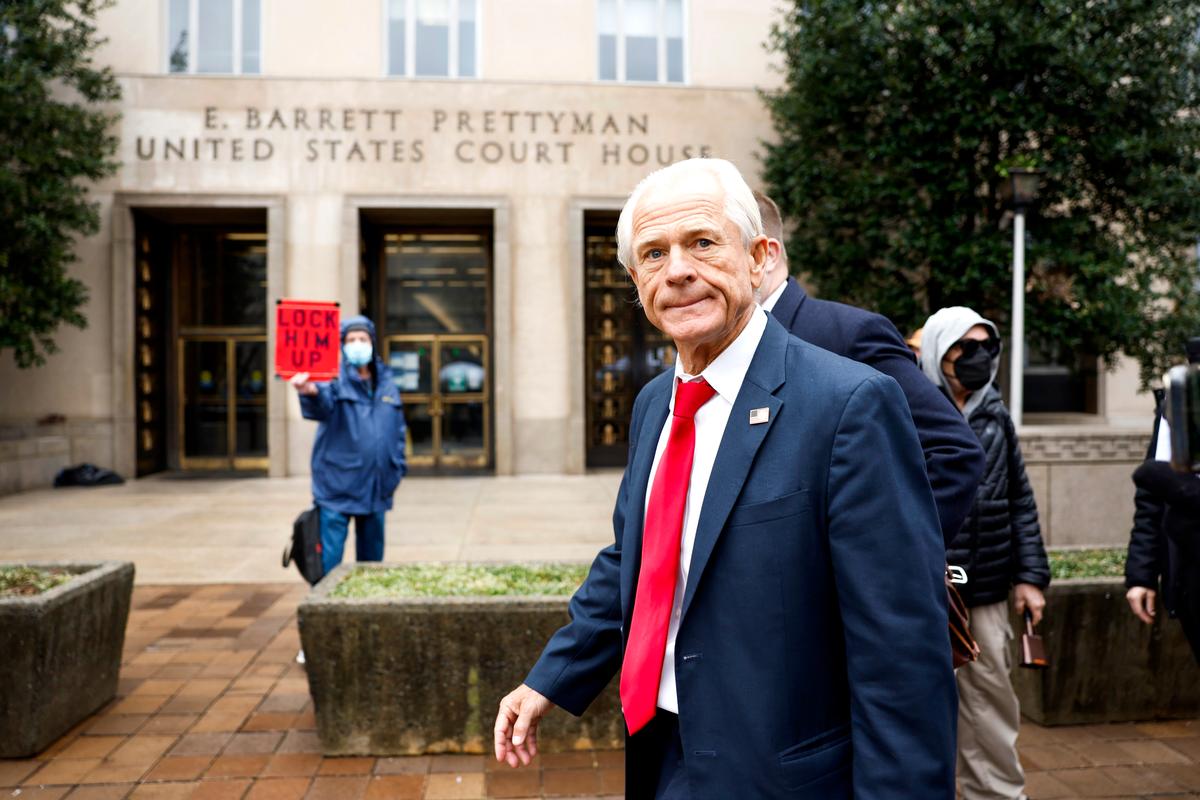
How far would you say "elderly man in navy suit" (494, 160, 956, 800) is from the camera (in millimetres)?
1533

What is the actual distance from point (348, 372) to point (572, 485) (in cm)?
878

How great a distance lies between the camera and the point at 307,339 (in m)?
5.27

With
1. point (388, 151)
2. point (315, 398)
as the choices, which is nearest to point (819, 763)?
point (315, 398)

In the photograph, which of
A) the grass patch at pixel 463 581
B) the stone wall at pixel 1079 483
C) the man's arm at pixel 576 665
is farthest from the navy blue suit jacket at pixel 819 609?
the stone wall at pixel 1079 483

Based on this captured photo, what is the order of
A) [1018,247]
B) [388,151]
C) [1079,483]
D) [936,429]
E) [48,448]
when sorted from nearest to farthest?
1. [936,429]
2. [1079,483]
3. [1018,247]
4. [48,448]
5. [388,151]

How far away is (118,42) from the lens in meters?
15.0

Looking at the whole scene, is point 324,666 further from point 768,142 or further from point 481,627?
point 768,142

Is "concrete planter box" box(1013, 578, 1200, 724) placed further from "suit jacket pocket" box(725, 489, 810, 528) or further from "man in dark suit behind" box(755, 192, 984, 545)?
"suit jacket pocket" box(725, 489, 810, 528)

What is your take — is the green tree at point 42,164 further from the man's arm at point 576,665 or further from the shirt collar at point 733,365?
the shirt collar at point 733,365

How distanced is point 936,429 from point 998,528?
1301 millimetres

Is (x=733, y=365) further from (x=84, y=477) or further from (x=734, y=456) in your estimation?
(x=84, y=477)

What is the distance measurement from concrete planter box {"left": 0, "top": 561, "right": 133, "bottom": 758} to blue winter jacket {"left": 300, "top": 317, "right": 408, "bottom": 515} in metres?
1.40

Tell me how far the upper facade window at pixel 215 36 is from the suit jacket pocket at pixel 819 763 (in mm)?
16228

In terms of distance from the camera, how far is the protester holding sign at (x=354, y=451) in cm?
579
